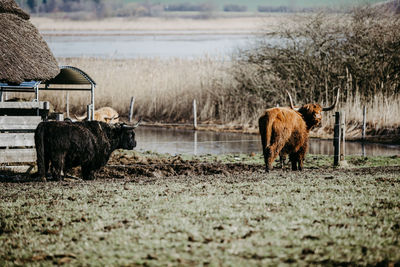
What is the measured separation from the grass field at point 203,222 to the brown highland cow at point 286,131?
1.70m

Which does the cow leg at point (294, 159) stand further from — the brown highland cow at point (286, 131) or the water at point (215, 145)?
the water at point (215, 145)

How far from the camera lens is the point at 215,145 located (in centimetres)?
2194

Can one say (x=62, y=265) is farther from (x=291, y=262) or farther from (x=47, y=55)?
(x=47, y=55)

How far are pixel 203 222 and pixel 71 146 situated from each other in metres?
5.77

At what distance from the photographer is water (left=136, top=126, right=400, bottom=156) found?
20.1 meters

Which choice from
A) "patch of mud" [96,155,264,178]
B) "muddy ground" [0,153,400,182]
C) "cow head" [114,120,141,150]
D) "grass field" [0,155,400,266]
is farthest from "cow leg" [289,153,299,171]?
"cow head" [114,120,141,150]

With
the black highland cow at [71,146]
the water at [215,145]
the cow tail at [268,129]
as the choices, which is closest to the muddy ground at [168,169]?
the black highland cow at [71,146]

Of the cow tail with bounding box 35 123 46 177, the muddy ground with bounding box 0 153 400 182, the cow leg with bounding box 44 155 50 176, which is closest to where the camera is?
the cow tail with bounding box 35 123 46 177

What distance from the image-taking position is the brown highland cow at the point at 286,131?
13.2m

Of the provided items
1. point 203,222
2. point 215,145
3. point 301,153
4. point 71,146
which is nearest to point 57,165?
point 71,146

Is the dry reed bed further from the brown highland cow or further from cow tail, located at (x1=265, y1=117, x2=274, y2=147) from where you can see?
cow tail, located at (x1=265, y1=117, x2=274, y2=147)

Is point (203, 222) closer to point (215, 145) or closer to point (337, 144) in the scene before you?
point (337, 144)

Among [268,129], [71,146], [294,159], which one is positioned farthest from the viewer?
[294,159]

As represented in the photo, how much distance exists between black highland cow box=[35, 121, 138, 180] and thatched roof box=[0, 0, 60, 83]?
3.07 metres
